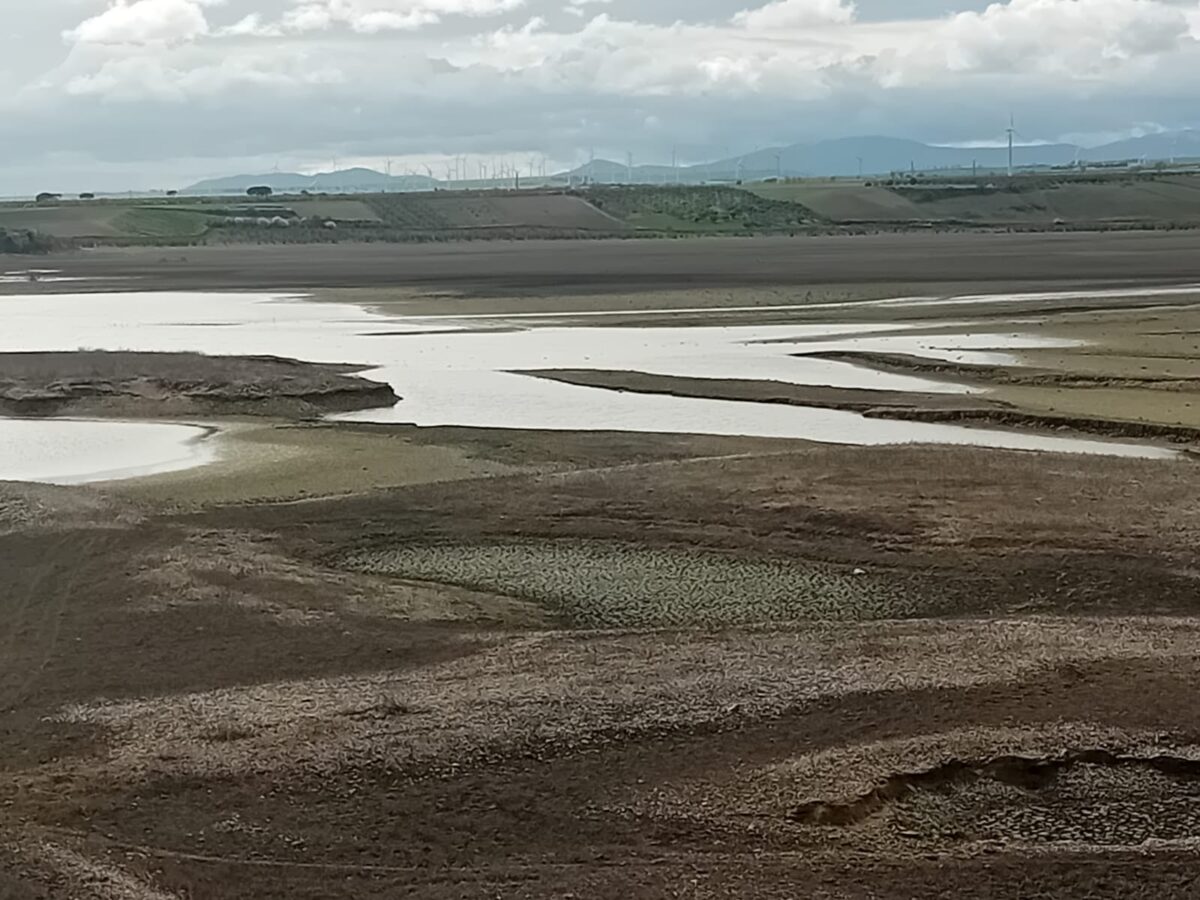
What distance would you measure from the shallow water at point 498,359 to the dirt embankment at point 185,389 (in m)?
1.30

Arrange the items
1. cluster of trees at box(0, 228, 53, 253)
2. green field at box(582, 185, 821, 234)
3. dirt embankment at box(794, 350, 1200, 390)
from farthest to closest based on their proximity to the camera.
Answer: green field at box(582, 185, 821, 234) < cluster of trees at box(0, 228, 53, 253) < dirt embankment at box(794, 350, 1200, 390)

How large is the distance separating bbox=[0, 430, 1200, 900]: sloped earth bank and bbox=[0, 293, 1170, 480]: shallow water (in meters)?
7.37

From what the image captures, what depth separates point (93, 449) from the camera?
31.3 m

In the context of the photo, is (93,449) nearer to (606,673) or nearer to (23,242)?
(606,673)

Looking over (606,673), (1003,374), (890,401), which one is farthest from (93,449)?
(1003,374)

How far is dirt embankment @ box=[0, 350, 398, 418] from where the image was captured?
36.3 m

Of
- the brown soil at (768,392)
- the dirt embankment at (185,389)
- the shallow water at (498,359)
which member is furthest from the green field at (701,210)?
the dirt embankment at (185,389)

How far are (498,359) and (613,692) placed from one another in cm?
3170

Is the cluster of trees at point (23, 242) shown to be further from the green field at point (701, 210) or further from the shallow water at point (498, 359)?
the green field at point (701, 210)

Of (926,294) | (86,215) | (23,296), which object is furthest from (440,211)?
(926,294)

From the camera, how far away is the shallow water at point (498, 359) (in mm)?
31109

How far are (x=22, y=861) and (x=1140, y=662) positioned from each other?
10.3 metres

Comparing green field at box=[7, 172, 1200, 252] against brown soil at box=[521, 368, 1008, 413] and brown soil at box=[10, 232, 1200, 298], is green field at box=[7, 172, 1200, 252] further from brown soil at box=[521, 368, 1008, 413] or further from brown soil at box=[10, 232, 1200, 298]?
brown soil at box=[521, 368, 1008, 413]

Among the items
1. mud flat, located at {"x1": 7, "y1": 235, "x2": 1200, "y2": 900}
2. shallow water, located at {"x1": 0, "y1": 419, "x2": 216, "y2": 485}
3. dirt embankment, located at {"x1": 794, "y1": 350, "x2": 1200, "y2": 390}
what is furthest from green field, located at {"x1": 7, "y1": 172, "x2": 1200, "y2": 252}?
mud flat, located at {"x1": 7, "y1": 235, "x2": 1200, "y2": 900}
